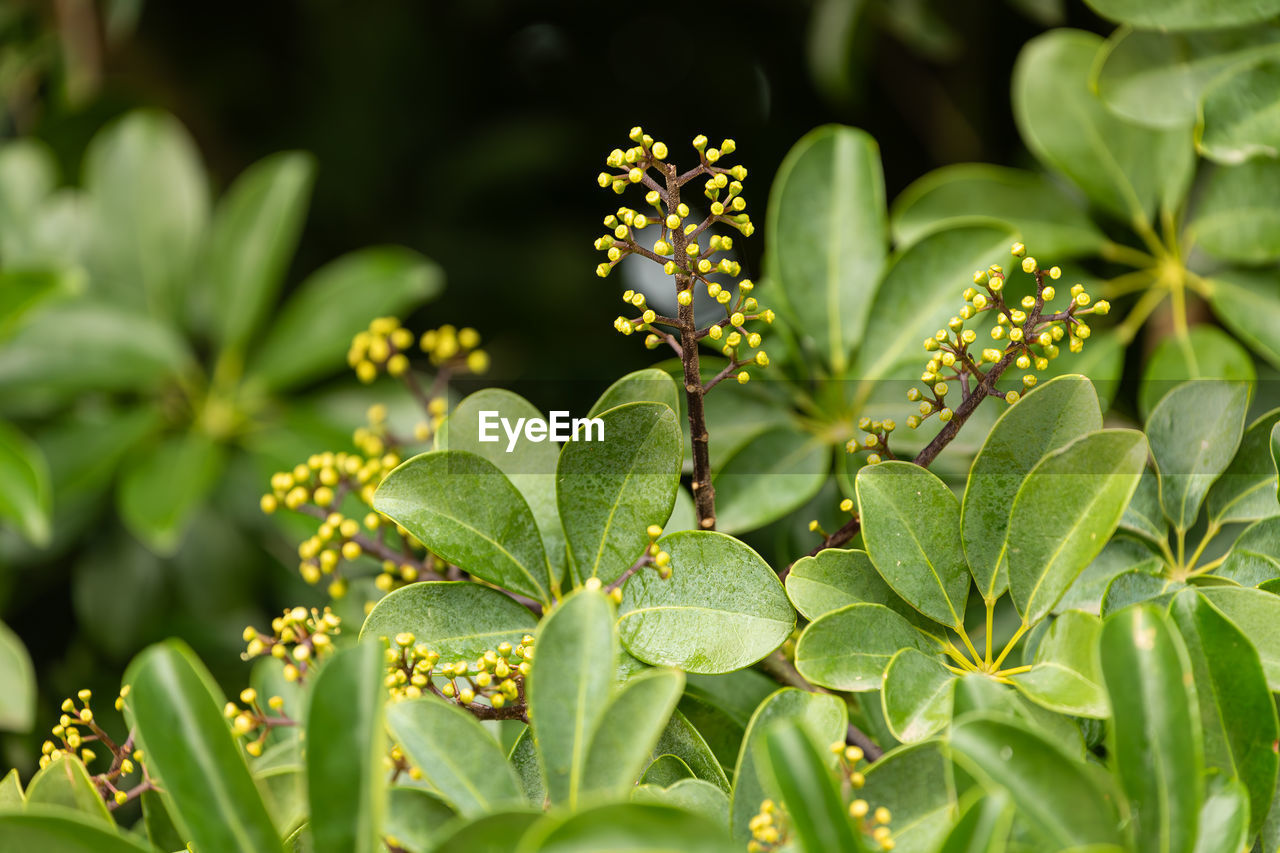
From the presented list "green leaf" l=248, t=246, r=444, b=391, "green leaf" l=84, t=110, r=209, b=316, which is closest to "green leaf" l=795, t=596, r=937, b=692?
"green leaf" l=248, t=246, r=444, b=391

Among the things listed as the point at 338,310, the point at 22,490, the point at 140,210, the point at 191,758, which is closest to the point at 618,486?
the point at 191,758

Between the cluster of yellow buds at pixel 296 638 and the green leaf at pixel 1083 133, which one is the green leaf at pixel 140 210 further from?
the green leaf at pixel 1083 133

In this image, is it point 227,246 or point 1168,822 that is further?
point 227,246

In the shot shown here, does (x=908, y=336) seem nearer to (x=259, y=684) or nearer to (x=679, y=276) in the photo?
(x=679, y=276)

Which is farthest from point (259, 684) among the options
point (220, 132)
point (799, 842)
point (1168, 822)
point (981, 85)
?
point (220, 132)

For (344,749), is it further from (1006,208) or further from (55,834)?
(1006,208)

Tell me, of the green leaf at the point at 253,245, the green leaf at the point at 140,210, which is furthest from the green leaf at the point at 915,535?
the green leaf at the point at 140,210
